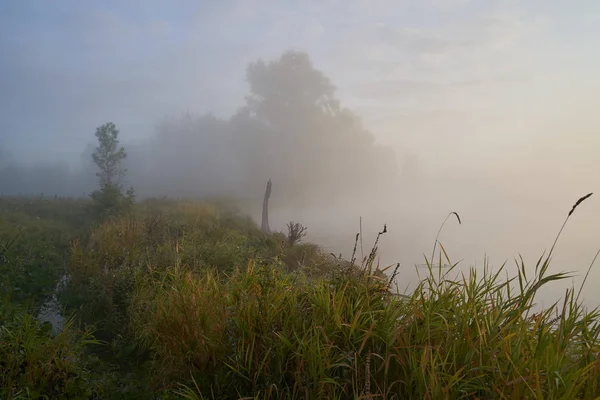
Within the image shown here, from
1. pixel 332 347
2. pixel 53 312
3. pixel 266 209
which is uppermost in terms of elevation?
pixel 266 209

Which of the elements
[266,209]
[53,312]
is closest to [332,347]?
[53,312]

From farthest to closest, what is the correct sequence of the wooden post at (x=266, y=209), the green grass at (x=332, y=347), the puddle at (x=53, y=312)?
the wooden post at (x=266, y=209) < the puddle at (x=53, y=312) < the green grass at (x=332, y=347)

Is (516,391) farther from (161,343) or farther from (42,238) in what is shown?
(42,238)

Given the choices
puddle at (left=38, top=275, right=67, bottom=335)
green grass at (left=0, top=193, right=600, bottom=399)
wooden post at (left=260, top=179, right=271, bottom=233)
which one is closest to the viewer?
green grass at (left=0, top=193, right=600, bottom=399)

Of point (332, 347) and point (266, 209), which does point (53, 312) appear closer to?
point (332, 347)

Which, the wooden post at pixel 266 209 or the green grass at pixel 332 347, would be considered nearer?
the green grass at pixel 332 347

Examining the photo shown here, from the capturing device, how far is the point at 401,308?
3.43 m

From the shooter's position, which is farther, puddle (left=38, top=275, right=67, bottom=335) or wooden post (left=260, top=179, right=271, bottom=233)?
wooden post (left=260, top=179, right=271, bottom=233)

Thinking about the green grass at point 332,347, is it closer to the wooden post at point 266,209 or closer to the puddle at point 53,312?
the puddle at point 53,312

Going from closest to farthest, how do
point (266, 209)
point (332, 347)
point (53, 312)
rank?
point (332, 347)
point (53, 312)
point (266, 209)

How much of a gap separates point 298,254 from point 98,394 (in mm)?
9862

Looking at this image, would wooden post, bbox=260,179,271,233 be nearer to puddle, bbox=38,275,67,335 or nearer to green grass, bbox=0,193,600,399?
puddle, bbox=38,275,67,335

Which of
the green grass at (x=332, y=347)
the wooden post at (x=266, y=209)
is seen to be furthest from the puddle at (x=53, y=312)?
the wooden post at (x=266, y=209)

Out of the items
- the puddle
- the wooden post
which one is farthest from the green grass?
the wooden post
